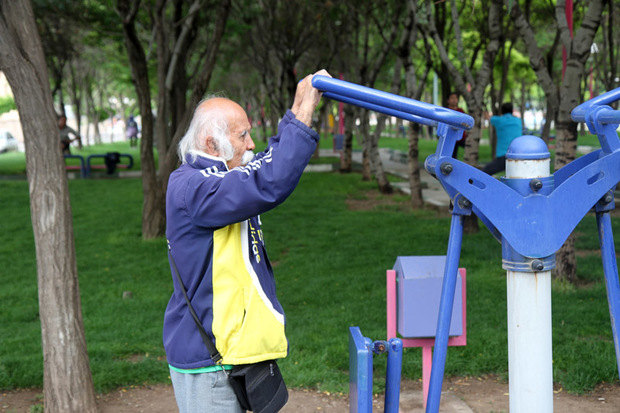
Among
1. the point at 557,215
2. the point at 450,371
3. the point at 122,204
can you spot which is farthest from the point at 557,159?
the point at 122,204

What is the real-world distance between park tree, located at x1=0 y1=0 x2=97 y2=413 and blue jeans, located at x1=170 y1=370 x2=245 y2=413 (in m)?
1.96

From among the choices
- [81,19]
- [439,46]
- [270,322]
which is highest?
[81,19]

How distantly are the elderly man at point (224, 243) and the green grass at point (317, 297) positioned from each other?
2.43 meters

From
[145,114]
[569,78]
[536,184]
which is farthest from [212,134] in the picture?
[145,114]

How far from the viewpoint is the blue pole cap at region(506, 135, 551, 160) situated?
219 centimetres

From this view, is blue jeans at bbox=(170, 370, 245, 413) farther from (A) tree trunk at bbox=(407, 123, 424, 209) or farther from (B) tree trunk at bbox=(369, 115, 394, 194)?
(B) tree trunk at bbox=(369, 115, 394, 194)

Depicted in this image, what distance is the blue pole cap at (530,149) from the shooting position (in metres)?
2.19

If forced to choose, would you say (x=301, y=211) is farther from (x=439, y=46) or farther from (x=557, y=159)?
(x=557, y=159)

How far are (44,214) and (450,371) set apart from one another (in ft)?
9.07

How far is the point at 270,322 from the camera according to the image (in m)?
2.42

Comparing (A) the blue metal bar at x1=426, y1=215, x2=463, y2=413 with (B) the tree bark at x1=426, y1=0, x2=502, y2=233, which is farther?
(B) the tree bark at x1=426, y1=0, x2=502, y2=233

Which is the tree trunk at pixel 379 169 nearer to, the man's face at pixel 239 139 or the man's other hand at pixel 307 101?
the man's face at pixel 239 139

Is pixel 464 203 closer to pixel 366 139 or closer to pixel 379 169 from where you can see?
pixel 379 169

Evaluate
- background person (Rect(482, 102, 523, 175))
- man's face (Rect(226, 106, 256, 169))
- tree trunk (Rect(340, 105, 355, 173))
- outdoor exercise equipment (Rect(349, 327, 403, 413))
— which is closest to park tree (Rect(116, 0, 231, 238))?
background person (Rect(482, 102, 523, 175))
